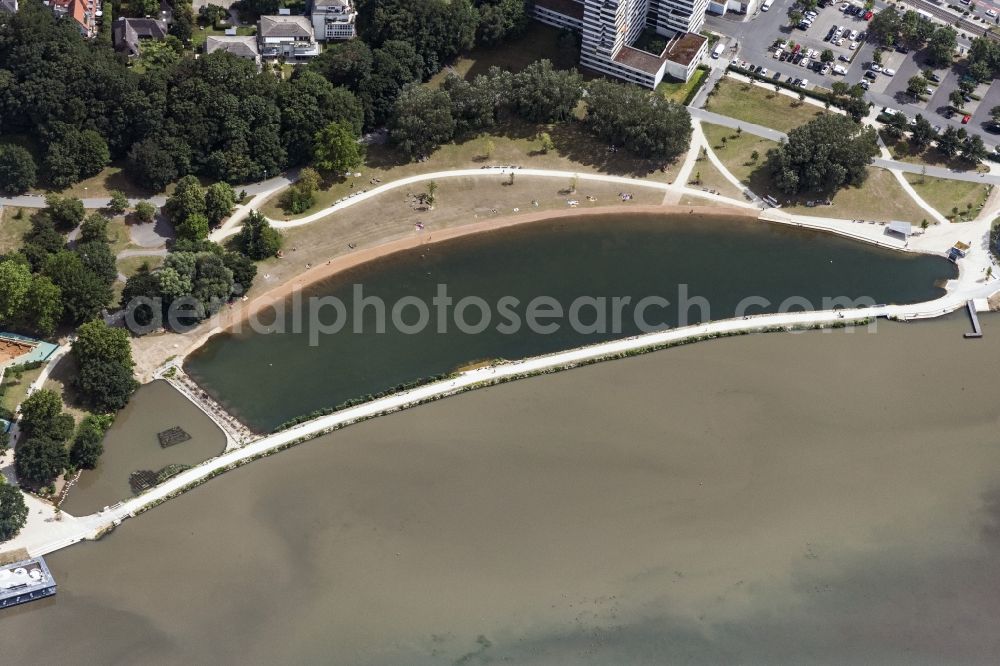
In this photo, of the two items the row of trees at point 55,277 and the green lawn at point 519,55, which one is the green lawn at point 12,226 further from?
the green lawn at point 519,55

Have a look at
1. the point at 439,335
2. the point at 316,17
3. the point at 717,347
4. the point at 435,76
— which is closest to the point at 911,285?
the point at 717,347

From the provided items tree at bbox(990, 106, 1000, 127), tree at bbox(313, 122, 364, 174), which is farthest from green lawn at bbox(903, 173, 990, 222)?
tree at bbox(313, 122, 364, 174)

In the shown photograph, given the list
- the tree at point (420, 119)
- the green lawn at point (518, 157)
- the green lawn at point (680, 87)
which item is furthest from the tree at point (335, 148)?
the green lawn at point (680, 87)

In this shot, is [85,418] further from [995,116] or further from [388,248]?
[995,116]

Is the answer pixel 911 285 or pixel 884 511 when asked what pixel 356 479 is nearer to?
pixel 884 511

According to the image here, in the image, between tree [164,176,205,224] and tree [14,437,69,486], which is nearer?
tree [14,437,69,486]

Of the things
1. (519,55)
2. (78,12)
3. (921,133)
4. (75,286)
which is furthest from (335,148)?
(921,133)

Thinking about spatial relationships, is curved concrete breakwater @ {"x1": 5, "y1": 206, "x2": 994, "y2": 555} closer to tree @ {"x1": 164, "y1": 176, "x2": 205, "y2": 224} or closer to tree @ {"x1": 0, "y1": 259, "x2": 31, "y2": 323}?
tree @ {"x1": 0, "y1": 259, "x2": 31, "y2": 323}
